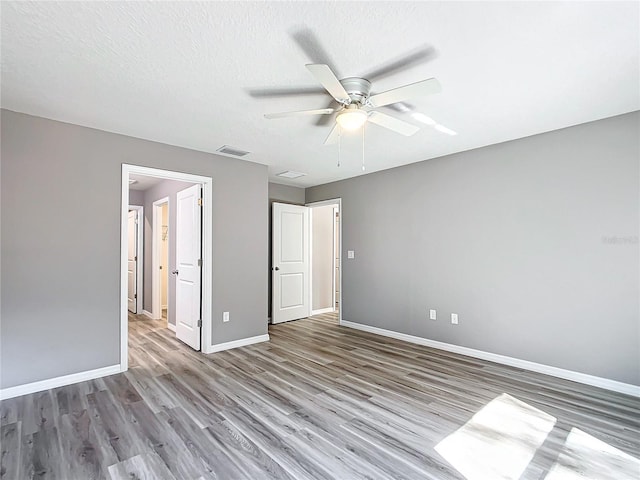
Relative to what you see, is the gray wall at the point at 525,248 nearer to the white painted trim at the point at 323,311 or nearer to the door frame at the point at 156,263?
the white painted trim at the point at 323,311

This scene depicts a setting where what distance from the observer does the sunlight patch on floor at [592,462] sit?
5.90 feet

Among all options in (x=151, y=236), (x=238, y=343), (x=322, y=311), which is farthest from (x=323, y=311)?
(x=151, y=236)

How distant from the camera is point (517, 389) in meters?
2.90

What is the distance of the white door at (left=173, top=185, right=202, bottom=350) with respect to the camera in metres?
4.06

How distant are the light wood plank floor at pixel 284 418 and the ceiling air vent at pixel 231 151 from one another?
8.10 ft

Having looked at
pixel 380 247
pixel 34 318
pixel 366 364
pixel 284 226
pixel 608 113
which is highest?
pixel 608 113

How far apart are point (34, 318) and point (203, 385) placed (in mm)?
1587

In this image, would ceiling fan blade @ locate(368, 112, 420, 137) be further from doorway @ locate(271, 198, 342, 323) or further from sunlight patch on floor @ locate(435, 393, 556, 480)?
doorway @ locate(271, 198, 342, 323)

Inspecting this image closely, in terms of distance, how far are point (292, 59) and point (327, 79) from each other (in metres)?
0.37

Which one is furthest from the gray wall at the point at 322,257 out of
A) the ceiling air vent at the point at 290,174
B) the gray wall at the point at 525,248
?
the gray wall at the point at 525,248

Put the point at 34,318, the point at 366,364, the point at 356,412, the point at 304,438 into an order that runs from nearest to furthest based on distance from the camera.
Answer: the point at 304,438, the point at 356,412, the point at 34,318, the point at 366,364

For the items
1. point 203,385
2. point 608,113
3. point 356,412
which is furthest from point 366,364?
point 608,113

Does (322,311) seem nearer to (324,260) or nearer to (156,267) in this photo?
(324,260)

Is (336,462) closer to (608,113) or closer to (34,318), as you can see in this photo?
(34,318)
